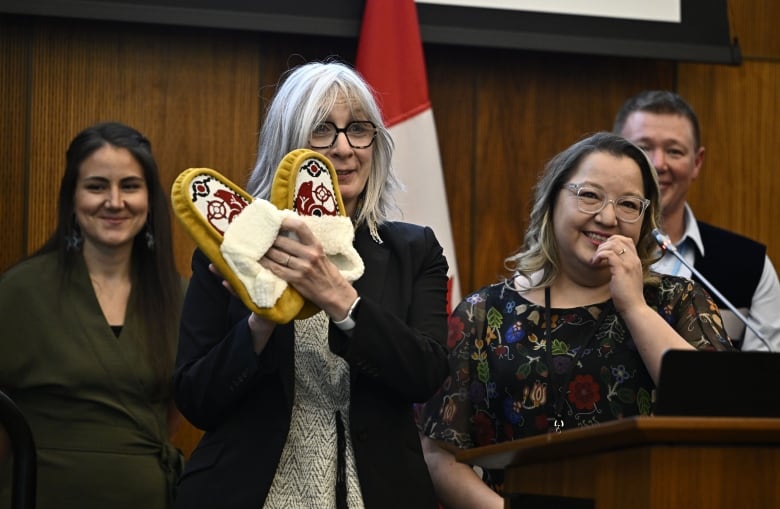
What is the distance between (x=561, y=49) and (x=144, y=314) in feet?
5.65

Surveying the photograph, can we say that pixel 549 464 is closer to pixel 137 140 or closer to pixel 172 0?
pixel 137 140

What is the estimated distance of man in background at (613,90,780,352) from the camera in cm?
348

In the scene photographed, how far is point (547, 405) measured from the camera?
237 cm

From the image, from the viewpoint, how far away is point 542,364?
241 cm

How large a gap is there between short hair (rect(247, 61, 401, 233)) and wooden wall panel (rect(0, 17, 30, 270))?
1692 millimetres

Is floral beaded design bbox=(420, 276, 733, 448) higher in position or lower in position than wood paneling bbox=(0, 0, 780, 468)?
lower

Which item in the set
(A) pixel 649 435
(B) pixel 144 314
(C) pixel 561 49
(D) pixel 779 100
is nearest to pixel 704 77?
(D) pixel 779 100

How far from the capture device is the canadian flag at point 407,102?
3828 millimetres

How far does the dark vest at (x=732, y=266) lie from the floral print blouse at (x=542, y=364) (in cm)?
102

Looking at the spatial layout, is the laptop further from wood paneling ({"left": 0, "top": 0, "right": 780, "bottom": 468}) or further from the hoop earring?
wood paneling ({"left": 0, "top": 0, "right": 780, "bottom": 468})

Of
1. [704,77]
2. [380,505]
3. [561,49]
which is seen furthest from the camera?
[704,77]

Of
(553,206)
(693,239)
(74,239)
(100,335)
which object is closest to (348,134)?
(553,206)

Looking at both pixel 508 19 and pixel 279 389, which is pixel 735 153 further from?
pixel 279 389

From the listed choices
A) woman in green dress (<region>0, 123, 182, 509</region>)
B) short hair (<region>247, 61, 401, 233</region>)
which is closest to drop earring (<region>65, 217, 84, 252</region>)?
woman in green dress (<region>0, 123, 182, 509</region>)
